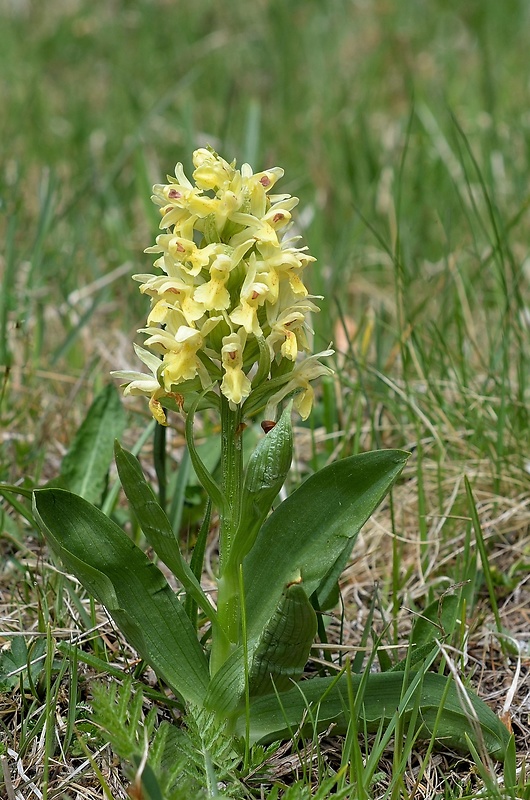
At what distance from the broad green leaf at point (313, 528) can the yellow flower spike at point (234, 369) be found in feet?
0.83

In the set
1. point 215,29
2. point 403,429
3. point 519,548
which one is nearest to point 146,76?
point 215,29

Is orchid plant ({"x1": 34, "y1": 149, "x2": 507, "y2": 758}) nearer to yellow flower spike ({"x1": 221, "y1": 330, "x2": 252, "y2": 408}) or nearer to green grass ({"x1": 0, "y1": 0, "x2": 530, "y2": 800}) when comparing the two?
yellow flower spike ({"x1": 221, "y1": 330, "x2": 252, "y2": 408})

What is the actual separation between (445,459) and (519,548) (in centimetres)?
42

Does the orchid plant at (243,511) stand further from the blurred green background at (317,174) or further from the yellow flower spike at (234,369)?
the blurred green background at (317,174)

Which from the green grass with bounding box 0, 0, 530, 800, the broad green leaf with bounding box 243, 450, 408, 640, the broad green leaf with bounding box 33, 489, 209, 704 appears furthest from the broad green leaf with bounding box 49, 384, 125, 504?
the broad green leaf with bounding box 243, 450, 408, 640

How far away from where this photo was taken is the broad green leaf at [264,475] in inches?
61.1

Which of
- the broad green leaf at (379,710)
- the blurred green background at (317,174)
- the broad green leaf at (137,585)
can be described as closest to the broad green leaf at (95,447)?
the blurred green background at (317,174)

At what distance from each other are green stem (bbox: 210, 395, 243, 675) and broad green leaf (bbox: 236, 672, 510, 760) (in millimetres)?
139

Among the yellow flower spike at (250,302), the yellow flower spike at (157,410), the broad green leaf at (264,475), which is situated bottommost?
the broad green leaf at (264,475)

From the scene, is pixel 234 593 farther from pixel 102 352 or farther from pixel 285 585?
pixel 102 352

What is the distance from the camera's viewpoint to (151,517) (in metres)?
1.61

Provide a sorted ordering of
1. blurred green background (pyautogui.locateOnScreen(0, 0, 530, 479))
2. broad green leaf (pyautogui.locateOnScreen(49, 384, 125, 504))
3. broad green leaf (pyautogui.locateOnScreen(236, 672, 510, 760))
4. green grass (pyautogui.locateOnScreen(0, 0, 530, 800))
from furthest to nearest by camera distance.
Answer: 1. blurred green background (pyautogui.locateOnScreen(0, 0, 530, 479))
2. broad green leaf (pyautogui.locateOnScreen(49, 384, 125, 504))
3. green grass (pyautogui.locateOnScreen(0, 0, 530, 800))
4. broad green leaf (pyautogui.locateOnScreen(236, 672, 510, 760))

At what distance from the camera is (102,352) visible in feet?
9.86

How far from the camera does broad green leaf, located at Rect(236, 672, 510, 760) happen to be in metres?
1.59
